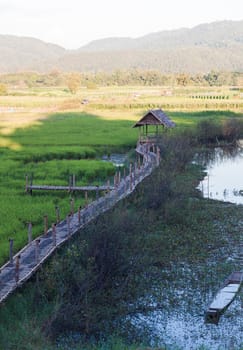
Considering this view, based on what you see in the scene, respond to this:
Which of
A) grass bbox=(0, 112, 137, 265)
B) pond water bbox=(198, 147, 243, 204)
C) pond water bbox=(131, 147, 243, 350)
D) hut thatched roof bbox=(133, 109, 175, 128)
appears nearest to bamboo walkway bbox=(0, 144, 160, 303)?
grass bbox=(0, 112, 137, 265)

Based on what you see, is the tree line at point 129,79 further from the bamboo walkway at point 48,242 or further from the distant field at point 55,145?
the bamboo walkway at point 48,242

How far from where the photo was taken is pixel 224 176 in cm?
2609

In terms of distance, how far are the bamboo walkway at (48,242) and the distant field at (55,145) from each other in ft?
1.84

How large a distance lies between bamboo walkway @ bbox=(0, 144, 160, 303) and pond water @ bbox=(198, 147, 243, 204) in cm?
394

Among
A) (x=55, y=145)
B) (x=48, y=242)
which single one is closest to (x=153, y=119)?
(x=55, y=145)

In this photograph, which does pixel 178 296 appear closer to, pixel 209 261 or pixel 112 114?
pixel 209 261

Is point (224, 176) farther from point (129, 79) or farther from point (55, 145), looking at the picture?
point (129, 79)

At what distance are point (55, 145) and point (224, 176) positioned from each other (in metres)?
9.61

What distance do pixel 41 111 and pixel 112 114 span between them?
815 centimetres

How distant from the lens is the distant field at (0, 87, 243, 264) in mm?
16219

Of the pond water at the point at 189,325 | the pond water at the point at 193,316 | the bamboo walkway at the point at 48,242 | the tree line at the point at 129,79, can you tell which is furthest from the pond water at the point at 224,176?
the tree line at the point at 129,79

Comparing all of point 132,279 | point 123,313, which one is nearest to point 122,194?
point 132,279

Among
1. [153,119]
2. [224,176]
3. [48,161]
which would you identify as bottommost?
[224,176]

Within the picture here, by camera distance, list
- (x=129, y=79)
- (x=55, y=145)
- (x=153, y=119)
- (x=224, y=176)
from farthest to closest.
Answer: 1. (x=129, y=79)
2. (x=55, y=145)
3. (x=153, y=119)
4. (x=224, y=176)
